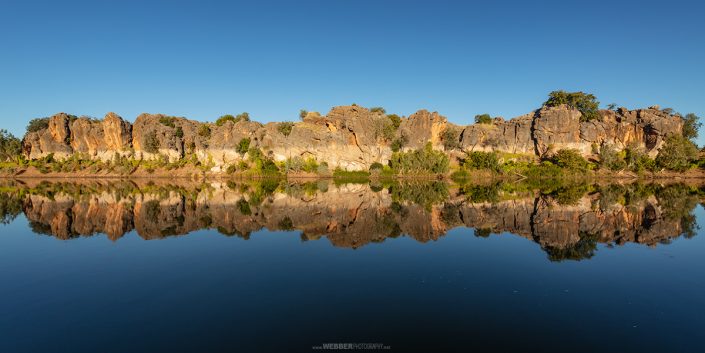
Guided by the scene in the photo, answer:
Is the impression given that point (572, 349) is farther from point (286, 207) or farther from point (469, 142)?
point (469, 142)

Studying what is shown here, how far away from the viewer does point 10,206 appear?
113 ft

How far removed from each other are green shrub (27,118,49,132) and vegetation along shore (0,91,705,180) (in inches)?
14.2

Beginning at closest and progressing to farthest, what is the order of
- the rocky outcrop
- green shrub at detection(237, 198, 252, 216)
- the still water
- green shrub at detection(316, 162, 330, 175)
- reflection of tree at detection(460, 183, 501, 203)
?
the still water, green shrub at detection(237, 198, 252, 216), reflection of tree at detection(460, 183, 501, 203), green shrub at detection(316, 162, 330, 175), the rocky outcrop

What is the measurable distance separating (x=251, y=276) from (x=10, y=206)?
36331mm

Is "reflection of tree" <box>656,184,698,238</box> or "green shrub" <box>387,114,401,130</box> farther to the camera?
"green shrub" <box>387,114,401,130</box>

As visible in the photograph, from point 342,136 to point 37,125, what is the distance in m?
92.8

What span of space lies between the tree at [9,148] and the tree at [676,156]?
16468cm

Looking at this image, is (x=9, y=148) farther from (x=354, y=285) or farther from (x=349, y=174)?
(x=354, y=285)

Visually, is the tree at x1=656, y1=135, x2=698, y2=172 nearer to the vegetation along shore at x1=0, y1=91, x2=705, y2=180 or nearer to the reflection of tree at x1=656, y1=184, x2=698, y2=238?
the vegetation along shore at x1=0, y1=91, x2=705, y2=180

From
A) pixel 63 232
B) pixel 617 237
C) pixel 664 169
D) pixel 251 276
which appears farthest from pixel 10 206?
pixel 664 169

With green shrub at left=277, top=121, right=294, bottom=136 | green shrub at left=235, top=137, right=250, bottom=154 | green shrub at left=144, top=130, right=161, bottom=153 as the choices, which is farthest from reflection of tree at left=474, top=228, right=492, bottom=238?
green shrub at left=144, top=130, right=161, bottom=153

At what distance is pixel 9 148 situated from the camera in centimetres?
9612

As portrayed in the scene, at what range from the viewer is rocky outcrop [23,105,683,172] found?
8825 cm

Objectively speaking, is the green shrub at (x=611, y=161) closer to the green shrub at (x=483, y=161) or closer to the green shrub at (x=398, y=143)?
the green shrub at (x=483, y=161)
